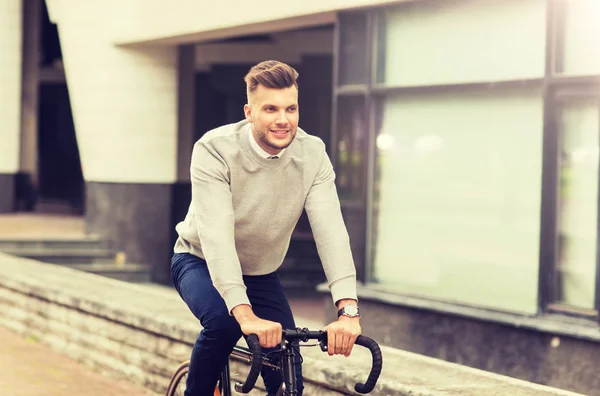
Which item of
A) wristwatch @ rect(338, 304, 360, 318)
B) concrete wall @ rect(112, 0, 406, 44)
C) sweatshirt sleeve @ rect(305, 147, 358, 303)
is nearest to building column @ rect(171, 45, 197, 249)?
concrete wall @ rect(112, 0, 406, 44)

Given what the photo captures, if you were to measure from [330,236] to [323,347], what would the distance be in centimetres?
40

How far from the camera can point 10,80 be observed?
61.5 ft

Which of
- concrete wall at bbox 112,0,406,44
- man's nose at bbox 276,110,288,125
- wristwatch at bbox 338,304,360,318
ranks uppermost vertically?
concrete wall at bbox 112,0,406,44

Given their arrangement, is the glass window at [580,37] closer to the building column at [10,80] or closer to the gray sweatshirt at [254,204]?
the gray sweatshirt at [254,204]

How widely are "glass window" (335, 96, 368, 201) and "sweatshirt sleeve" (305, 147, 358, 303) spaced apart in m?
6.08

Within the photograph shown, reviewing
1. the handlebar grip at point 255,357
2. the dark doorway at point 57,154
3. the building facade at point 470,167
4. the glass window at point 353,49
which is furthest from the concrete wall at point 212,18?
the dark doorway at point 57,154

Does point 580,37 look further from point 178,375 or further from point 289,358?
point 289,358

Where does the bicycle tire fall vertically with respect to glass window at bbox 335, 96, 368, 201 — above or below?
below

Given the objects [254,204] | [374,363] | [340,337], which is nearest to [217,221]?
[254,204]

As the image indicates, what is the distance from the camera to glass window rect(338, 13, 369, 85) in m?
9.91

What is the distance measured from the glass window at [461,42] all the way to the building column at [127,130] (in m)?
5.42

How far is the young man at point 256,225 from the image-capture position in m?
3.61

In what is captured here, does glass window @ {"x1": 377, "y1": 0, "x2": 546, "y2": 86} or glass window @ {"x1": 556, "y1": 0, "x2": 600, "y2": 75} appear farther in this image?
glass window @ {"x1": 377, "y1": 0, "x2": 546, "y2": 86}

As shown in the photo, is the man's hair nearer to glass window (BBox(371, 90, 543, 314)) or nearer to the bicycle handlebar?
the bicycle handlebar
